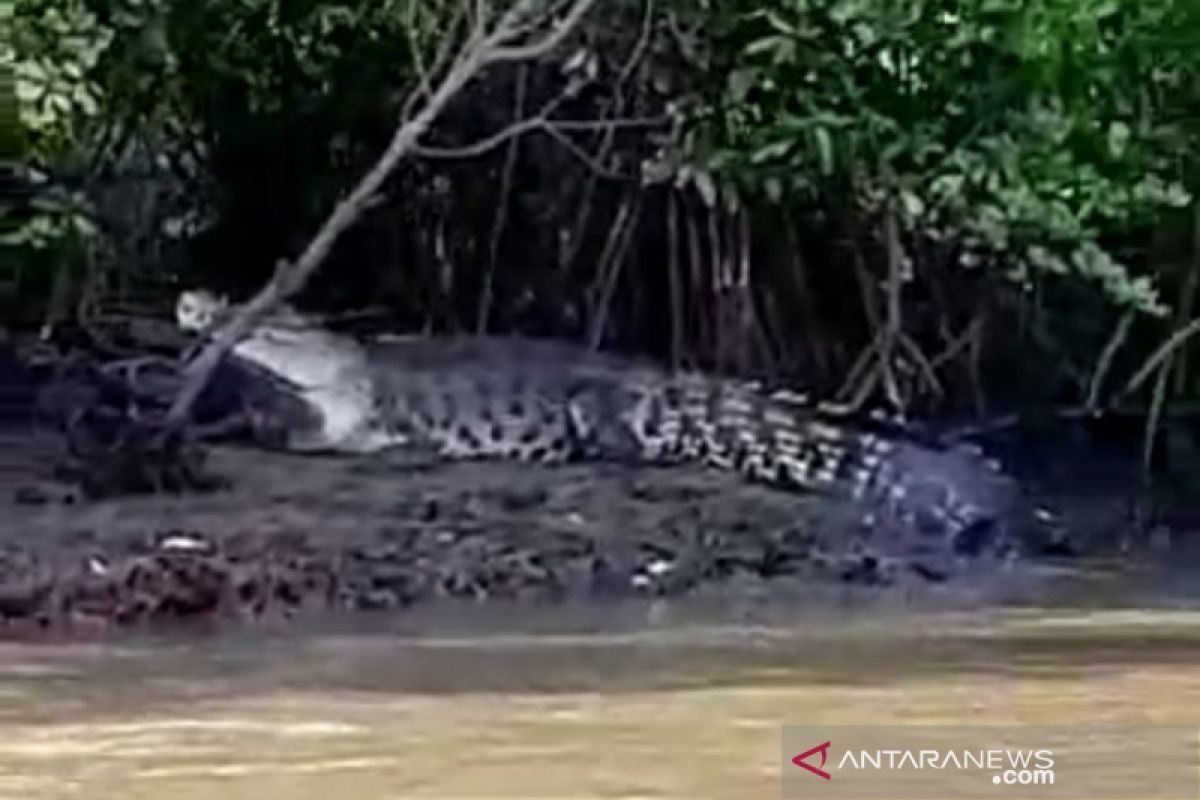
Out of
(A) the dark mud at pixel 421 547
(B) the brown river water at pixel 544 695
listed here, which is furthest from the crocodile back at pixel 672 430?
(B) the brown river water at pixel 544 695

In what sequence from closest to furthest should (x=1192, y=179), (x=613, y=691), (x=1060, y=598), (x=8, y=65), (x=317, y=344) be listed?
(x=613, y=691), (x=1060, y=598), (x=8, y=65), (x=1192, y=179), (x=317, y=344)

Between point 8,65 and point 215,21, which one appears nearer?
point 8,65

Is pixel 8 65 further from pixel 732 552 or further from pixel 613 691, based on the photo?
pixel 613 691

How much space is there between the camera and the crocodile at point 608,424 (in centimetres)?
750

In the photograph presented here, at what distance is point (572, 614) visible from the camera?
6.07m

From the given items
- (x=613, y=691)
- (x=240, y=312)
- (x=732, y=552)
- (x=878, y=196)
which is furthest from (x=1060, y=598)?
(x=240, y=312)

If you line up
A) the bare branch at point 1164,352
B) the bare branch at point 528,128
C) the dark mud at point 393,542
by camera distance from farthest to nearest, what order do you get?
the bare branch at point 1164,352 < the bare branch at point 528,128 < the dark mud at point 393,542

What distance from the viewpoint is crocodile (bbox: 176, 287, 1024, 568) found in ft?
24.6

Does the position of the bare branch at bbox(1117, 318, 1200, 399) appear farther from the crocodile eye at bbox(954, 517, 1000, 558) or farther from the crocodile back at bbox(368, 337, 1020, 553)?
the crocodile eye at bbox(954, 517, 1000, 558)

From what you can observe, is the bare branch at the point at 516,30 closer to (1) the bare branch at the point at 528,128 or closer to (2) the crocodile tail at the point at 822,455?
(1) the bare branch at the point at 528,128

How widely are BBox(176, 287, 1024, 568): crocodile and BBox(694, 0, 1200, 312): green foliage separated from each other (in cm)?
83

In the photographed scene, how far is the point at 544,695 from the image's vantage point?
14.6 ft

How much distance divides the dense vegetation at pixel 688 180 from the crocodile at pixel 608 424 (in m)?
0.24

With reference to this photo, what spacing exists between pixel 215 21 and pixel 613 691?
3.39m
